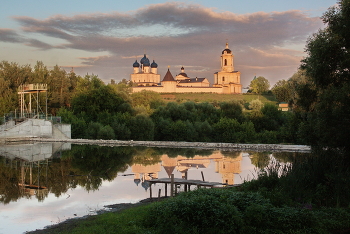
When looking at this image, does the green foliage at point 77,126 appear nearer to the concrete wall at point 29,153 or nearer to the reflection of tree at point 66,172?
the concrete wall at point 29,153

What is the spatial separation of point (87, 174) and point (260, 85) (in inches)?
3440

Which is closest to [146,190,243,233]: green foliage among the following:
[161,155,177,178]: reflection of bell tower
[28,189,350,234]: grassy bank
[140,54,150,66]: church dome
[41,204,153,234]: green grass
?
[28,189,350,234]: grassy bank

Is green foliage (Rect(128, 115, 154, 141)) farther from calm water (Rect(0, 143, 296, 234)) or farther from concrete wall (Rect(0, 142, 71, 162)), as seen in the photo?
concrete wall (Rect(0, 142, 71, 162))

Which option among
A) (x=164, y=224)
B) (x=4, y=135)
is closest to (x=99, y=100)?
(x=4, y=135)

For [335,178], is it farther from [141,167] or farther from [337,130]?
[141,167]

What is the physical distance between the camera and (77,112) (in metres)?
35.6

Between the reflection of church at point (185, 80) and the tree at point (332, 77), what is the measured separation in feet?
260

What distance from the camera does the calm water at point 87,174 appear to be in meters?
8.98

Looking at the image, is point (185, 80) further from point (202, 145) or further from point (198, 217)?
point (198, 217)

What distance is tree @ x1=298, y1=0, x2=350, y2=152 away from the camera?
385 inches

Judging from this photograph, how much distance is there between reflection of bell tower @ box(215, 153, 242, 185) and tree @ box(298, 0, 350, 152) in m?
3.79

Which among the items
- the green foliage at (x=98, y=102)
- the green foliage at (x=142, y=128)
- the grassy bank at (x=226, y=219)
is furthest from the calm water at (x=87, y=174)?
the green foliage at (x=98, y=102)

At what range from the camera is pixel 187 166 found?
16594mm

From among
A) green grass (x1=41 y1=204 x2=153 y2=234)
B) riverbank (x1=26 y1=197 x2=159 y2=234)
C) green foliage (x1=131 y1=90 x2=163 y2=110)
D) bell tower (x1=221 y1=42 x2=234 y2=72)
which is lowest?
riverbank (x1=26 y1=197 x2=159 y2=234)
